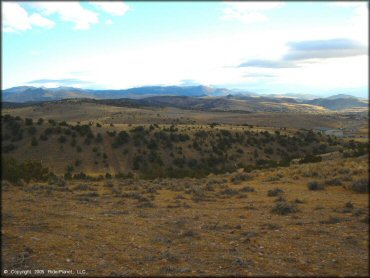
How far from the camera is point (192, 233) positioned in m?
9.90

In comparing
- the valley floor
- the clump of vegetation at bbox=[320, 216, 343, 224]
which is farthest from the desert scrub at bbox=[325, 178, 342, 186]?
the clump of vegetation at bbox=[320, 216, 343, 224]

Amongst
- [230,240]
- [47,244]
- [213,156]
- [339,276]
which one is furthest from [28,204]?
[213,156]

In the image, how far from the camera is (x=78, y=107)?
365 feet

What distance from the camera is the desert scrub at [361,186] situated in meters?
15.6

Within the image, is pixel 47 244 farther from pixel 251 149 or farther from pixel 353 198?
pixel 251 149

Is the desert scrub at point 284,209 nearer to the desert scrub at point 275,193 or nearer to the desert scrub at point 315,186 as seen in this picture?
the desert scrub at point 275,193

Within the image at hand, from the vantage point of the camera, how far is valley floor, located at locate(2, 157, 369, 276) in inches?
291

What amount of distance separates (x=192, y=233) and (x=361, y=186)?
379 inches

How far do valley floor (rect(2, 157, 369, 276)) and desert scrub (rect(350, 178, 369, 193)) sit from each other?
0.29 m

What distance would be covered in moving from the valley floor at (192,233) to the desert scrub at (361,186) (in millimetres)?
291

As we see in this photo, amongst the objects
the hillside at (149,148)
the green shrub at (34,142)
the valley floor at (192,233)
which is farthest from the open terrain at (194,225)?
the hillside at (149,148)

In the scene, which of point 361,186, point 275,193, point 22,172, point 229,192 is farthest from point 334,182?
point 22,172

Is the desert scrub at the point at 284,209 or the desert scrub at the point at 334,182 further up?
the desert scrub at the point at 284,209

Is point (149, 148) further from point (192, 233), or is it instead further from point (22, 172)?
point (192, 233)
